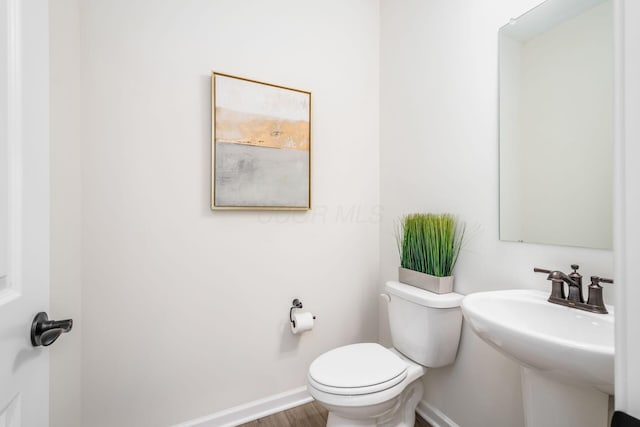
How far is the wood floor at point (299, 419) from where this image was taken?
1.51m

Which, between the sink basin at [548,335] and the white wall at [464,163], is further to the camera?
the white wall at [464,163]

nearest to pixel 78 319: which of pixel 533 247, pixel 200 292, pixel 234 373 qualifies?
pixel 200 292

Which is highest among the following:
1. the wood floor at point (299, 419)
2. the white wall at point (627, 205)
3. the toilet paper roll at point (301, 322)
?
the white wall at point (627, 205)

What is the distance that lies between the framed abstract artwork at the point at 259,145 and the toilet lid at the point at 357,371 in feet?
2.61

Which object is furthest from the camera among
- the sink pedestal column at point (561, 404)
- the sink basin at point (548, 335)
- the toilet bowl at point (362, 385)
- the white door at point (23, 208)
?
the toilet bowl at point (362, 385)

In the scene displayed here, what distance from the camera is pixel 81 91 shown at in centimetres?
122

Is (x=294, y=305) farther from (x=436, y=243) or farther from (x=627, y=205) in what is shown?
(x=627, y=205)

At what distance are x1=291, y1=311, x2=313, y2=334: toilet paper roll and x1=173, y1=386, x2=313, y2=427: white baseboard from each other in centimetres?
39

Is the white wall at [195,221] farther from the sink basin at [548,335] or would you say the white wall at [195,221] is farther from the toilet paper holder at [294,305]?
the sink basin at [548,335]

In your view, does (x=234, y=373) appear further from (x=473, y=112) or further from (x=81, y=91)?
(x=473, y=112)

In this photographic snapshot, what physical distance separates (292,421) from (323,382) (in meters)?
0.62

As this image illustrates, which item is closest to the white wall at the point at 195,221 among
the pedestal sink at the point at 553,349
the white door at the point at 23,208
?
the white door at the point at 23,208

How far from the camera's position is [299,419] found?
155 cm

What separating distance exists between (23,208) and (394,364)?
1.31 metres
